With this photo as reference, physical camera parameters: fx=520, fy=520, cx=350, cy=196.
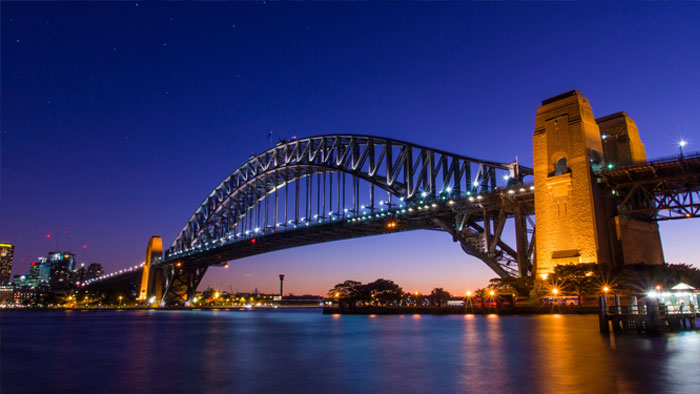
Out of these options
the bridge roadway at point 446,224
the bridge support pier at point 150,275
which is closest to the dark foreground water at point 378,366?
the bridge roadway at point 446,224

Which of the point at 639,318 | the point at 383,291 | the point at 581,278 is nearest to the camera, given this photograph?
the point at 639,318

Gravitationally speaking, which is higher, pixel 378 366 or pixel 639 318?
pixel 639 318

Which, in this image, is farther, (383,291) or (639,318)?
(383,291)

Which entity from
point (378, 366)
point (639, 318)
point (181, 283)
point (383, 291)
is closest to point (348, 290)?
point (383, 291)

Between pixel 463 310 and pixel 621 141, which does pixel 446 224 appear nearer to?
pixel 463 310

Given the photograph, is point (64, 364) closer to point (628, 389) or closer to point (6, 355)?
point (6, 355)

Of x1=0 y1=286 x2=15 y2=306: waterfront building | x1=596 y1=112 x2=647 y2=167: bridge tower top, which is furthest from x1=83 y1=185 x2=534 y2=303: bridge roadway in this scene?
x1=0 y1=286 x2=15 y2=306: waterfront building

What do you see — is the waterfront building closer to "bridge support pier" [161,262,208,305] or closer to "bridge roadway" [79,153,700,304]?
"bridge support pier" [161,262,208,305]

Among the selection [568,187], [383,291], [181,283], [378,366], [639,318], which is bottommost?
[378,366]

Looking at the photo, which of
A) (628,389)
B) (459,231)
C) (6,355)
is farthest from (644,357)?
(459,231)

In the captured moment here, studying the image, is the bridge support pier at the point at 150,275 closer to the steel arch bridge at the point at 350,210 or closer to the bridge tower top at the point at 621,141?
the steel arch bridge at the point at 350,210

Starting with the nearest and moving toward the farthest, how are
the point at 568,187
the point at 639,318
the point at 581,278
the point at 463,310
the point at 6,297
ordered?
the point at 639,318
the point at 581,278
the point at 568,187
the point at 463,310
the point at 6,297

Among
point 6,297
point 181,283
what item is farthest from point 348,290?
point 6,297

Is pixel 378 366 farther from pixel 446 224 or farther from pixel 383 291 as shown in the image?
pixel 383 291
